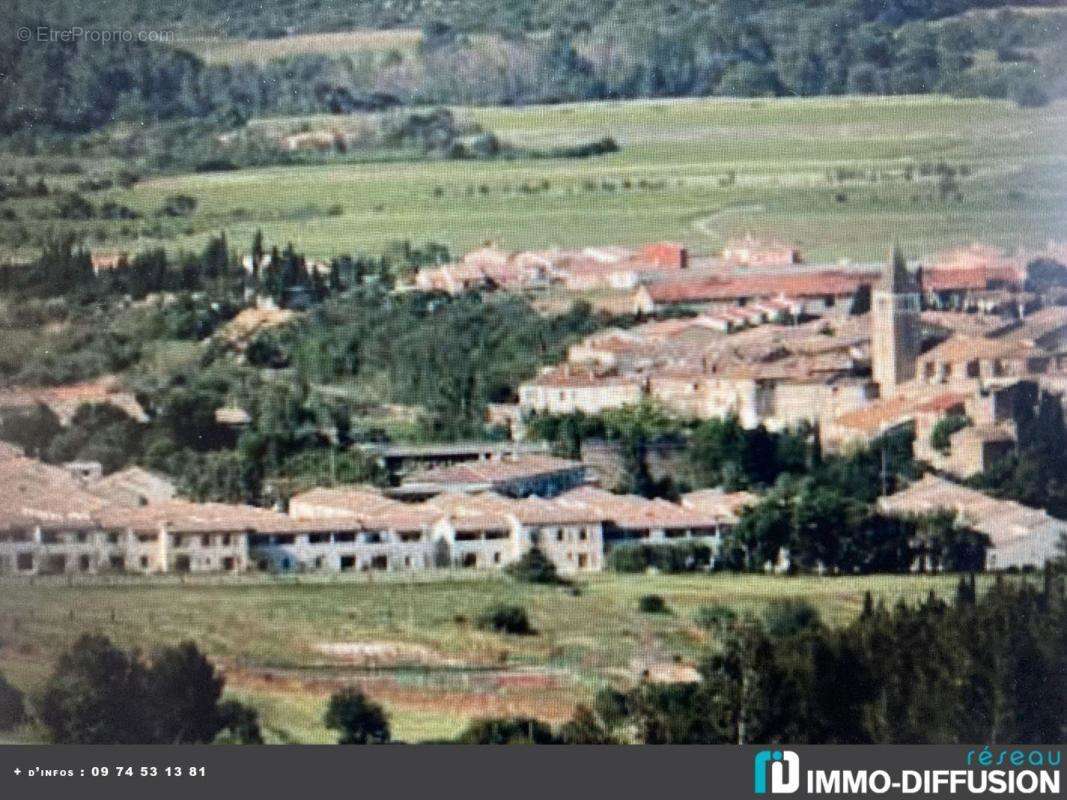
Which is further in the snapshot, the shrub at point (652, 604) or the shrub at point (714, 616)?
the shrub at point (652, 604)

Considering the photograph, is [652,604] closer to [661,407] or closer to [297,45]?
[661,407]

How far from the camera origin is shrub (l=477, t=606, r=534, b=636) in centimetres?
2514

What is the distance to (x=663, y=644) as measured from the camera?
24875 mm

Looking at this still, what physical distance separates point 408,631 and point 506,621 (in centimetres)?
40

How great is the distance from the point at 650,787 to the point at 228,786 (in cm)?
155

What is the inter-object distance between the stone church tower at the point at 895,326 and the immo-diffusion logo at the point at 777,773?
5807 mm

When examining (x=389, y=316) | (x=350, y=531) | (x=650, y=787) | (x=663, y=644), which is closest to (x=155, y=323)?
(x=389, y=316)

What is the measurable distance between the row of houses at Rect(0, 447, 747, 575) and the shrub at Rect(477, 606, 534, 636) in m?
0.69

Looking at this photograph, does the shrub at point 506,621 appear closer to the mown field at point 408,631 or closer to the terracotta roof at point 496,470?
the mown field at point 408,631

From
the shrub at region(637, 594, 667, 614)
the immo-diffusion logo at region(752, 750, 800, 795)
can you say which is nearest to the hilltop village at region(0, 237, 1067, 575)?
the shrub at region(637, 594, 667, 614)

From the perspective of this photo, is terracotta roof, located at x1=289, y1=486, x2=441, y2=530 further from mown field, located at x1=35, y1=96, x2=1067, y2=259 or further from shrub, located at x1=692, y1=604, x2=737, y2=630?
mown field, located at x1=35, y1=96, x2=1067, y2=259

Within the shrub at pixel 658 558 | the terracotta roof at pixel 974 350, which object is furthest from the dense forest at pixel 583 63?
the shrub at pixel 658 558

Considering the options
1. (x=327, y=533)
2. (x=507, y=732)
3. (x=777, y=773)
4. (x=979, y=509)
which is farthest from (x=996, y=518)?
(x=777, y=773)

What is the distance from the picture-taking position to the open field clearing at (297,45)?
29938mm
